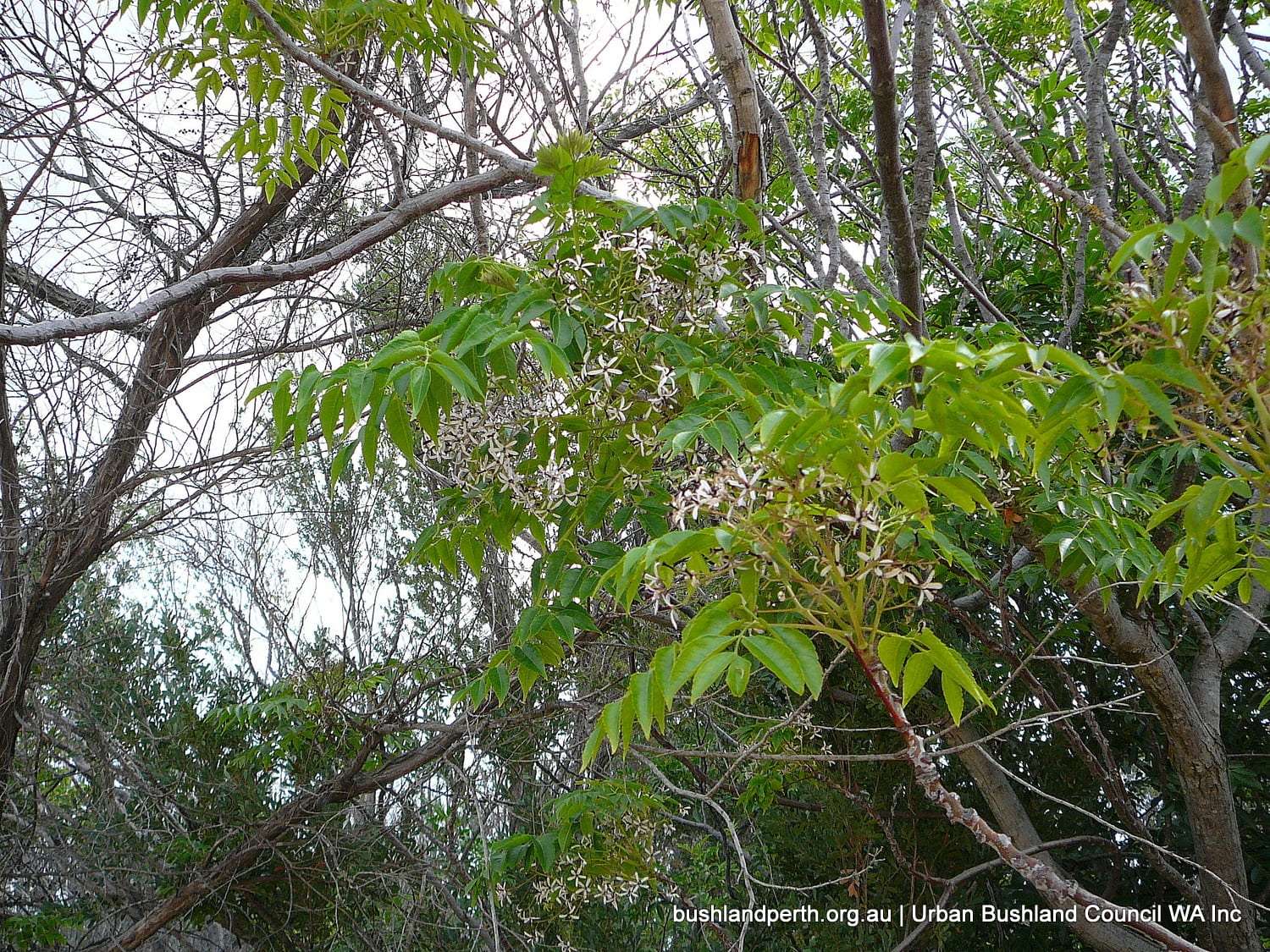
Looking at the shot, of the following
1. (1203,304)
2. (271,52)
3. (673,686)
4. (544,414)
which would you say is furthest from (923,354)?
(271,52)

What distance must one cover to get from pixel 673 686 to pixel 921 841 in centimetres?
184

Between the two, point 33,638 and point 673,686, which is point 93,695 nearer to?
point 33,638

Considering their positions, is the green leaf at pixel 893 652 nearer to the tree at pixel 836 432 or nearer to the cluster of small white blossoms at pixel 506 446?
the tree at pixel 836 432

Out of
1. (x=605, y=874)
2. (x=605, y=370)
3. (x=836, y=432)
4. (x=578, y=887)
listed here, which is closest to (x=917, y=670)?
(x=836, y=432)

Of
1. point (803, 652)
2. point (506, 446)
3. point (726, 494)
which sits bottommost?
point (803, 652)

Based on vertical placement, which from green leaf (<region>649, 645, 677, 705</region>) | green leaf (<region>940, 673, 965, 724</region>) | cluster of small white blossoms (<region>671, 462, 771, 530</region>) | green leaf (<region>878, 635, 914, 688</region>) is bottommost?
green leaf (<region>940, 673, 965, 724</region>)

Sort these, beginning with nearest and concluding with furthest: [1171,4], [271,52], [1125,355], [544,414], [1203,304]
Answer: [1203,304] → [1171,4] → [544,414] → [271,52] → [1125,355]

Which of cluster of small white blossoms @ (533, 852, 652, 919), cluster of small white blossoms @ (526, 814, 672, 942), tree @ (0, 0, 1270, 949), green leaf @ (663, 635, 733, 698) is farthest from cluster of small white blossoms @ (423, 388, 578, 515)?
cluster of small white blossoms @ (533, 852, 652, 919)

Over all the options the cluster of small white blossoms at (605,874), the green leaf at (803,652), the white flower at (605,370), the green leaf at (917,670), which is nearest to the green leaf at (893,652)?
the green leaf at (917,670)

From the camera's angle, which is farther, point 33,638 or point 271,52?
point 33,638

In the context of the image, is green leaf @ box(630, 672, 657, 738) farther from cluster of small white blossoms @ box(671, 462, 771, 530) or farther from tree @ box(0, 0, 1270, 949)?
cluster of small white blossoms @ box(671, 462, 771, 530)

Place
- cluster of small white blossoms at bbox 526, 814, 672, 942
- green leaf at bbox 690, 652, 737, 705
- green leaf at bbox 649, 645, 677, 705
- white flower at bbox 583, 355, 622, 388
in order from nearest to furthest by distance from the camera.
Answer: green leaf at bbox 690, 652, 737, 705, green leaf at bbox 649, 645, 677, 705, white flower at bbox 583, 355, 622, 388, cluster of small white blossoms at bbox 526, 814, 672, 942

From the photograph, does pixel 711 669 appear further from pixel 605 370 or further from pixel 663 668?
pixel 605 370

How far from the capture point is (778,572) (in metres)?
0.93
